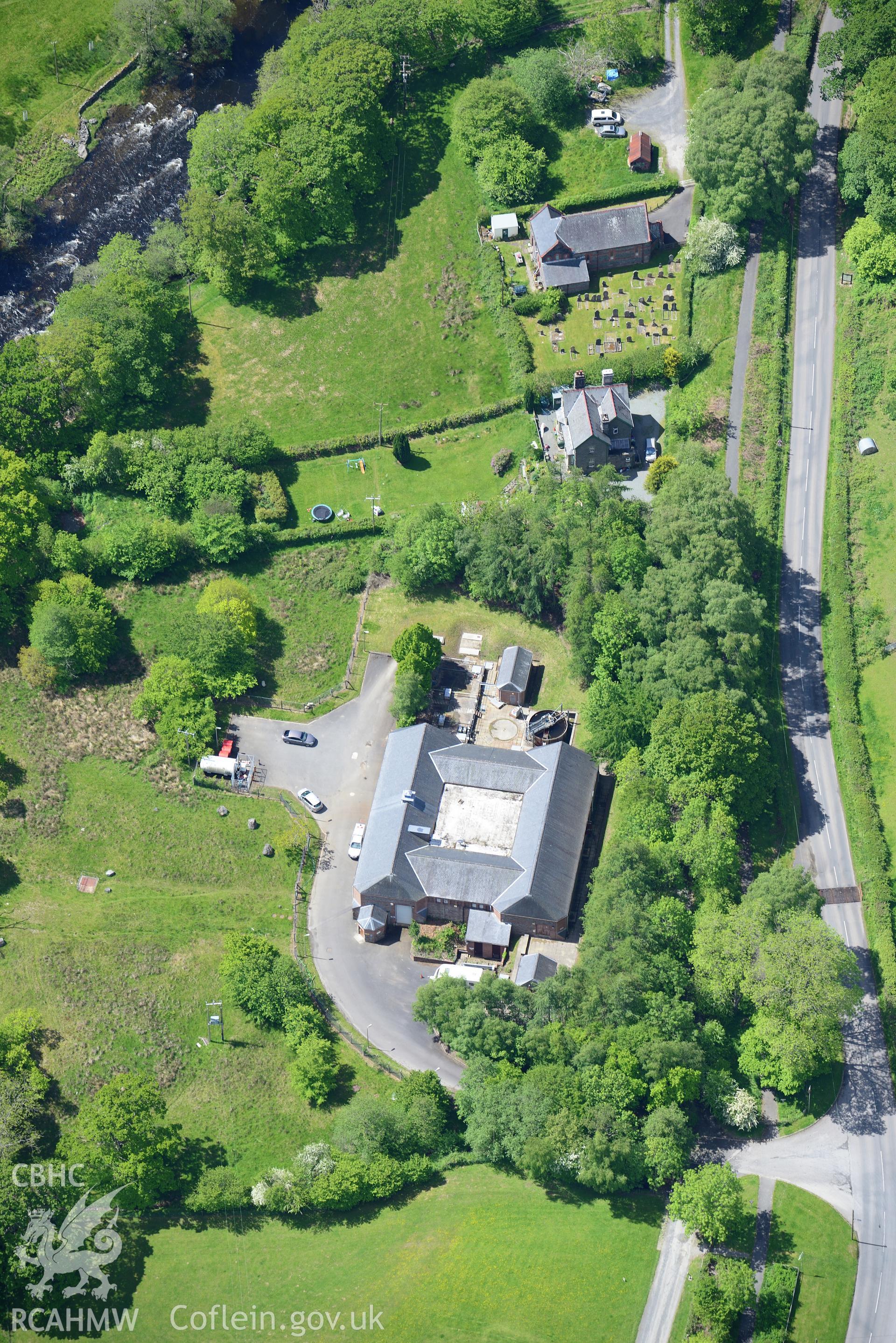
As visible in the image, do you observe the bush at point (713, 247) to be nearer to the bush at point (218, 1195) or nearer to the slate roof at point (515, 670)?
the slate roof at point (515, 670)

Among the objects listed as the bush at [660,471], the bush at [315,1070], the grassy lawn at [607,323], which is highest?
the grassy lawn at [607,323]

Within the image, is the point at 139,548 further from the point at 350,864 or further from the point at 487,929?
the point at 487,929

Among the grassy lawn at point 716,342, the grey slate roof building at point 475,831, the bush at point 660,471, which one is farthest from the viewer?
the grassy lawn at point 716,342

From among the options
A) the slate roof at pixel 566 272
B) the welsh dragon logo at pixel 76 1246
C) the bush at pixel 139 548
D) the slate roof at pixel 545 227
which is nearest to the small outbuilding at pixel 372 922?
the welsh dragon logo at pixel 76 1246

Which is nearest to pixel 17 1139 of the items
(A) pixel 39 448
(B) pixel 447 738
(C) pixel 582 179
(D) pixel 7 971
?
(D) pixel 7 971

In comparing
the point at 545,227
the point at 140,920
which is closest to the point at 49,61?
the point at 545,227

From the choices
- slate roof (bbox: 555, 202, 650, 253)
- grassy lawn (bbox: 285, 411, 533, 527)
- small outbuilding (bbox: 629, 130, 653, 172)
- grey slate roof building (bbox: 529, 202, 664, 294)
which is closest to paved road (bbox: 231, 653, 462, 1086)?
grassy lawn (bbox: 285, 411, 533, 527)
